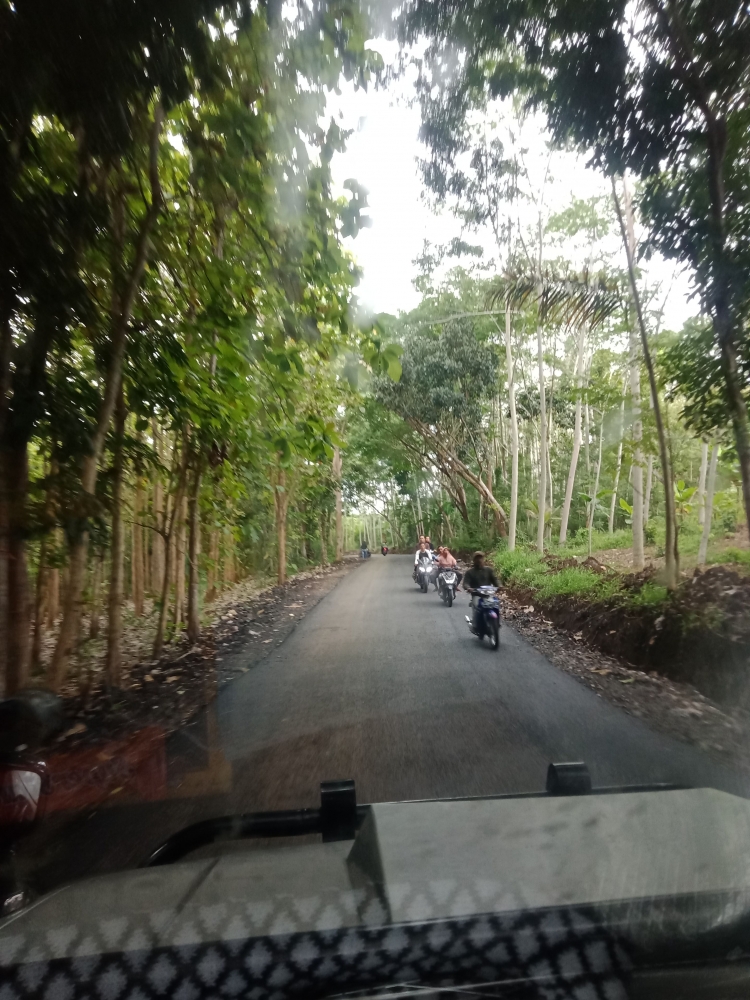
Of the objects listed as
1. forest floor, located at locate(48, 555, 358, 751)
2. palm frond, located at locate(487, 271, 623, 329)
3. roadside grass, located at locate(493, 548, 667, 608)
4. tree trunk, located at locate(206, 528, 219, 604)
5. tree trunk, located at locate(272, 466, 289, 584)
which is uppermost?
palm frond, located at locate(487, 271, 623, 329)

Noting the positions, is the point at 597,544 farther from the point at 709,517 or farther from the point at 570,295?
the point at 570,295

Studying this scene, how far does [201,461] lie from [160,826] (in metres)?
5.96

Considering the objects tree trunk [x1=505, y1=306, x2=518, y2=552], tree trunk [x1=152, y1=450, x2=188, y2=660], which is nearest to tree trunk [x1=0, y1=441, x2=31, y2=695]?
tree trunk [x1=152, y1=450, x2=188, y2=660]

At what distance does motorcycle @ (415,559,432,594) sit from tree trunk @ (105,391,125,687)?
1093 centimetres

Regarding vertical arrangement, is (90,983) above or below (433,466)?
below

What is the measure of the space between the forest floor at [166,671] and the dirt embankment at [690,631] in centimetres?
451

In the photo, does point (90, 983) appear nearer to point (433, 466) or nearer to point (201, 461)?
point (201, 461)

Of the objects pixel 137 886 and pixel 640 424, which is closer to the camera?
pixel 137 886

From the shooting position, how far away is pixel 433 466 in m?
27.3

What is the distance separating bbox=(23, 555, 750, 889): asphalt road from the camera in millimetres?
4250

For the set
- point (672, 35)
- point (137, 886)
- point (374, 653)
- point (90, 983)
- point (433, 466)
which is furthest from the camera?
point (433, 466)

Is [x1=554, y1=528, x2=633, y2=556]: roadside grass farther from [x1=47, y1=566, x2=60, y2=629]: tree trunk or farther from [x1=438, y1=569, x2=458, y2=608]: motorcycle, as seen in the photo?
[x1=47, y1=566, x2=60, y2=629]: tree trunk

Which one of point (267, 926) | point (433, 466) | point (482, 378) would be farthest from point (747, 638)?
point (433, 466)

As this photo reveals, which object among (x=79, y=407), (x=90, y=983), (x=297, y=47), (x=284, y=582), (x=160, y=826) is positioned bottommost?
(x=160, y=826)
